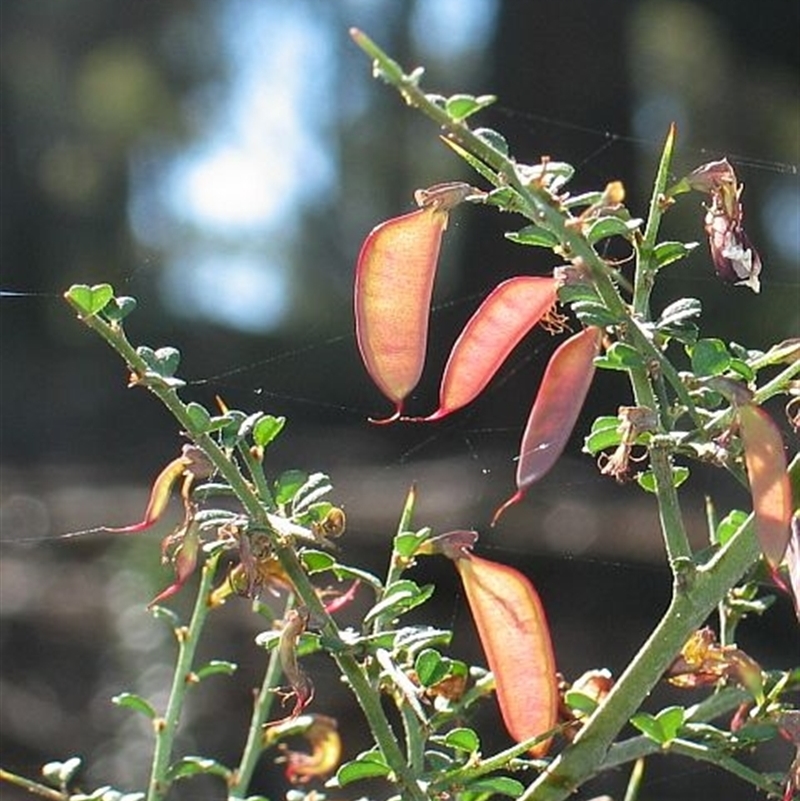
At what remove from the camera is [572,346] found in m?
0.38

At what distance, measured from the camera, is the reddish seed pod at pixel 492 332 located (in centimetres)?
41

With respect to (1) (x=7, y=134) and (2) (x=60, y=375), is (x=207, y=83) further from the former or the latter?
(2) (x=60, y=375)

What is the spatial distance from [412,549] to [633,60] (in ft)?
11.3

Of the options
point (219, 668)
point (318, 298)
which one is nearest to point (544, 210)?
point (219, 668)

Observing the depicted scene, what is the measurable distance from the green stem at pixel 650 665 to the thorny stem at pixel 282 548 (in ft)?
0.13

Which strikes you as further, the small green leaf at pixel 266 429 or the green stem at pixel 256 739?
the green stem at pixel 256 739

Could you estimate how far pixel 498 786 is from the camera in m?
0.42

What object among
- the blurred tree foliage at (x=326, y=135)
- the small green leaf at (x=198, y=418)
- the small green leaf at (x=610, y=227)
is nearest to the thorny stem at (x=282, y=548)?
the small green leaf at (x=198, y=418)

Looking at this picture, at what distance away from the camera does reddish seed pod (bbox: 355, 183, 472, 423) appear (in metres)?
0.41

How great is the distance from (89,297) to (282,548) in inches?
3.1

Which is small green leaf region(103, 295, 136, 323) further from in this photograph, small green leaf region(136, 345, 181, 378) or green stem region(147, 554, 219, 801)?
green stem region(147, 554, 219, 801)

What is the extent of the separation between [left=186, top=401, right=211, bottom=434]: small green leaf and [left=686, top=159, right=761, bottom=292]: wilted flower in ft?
0.44

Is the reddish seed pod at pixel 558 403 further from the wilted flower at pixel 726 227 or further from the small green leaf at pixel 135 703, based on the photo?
the small green leaf at pixel 135 703

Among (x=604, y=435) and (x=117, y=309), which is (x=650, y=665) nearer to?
(x=604, y=435)
